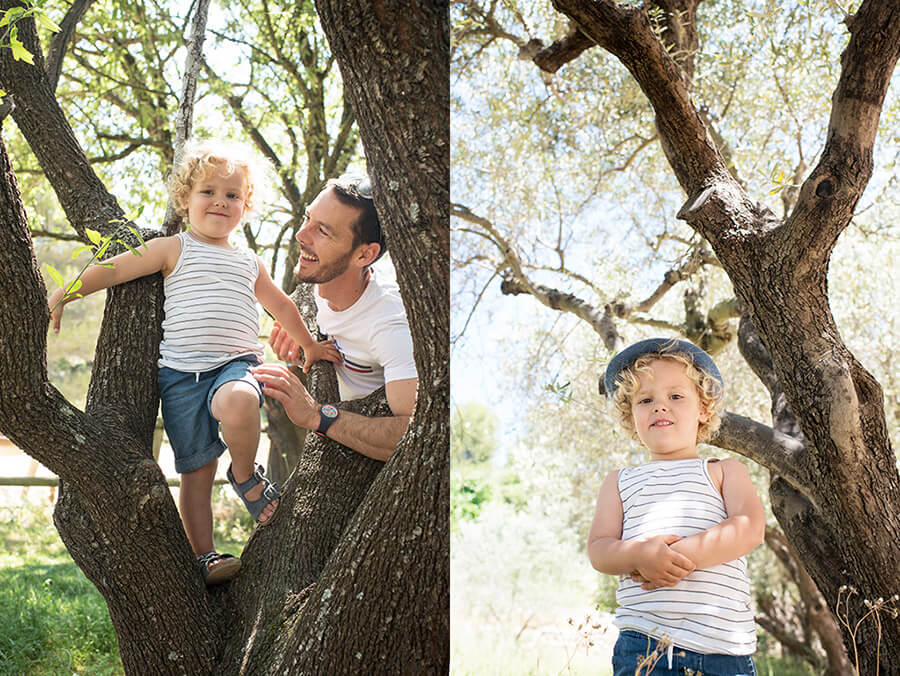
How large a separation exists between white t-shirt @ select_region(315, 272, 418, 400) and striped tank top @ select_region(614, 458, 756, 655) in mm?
785

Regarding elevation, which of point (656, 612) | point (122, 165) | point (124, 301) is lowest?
point (656, 612)

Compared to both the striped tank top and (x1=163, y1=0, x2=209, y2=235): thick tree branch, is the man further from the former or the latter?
the striped tank top

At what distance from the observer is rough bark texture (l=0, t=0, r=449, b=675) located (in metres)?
2.01

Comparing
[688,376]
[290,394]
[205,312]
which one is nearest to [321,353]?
[290,394]

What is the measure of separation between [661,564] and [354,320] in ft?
4.08

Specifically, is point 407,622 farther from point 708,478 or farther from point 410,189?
point 410,189

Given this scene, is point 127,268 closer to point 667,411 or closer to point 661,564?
point 667,411

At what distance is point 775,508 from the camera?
2729 millimetres

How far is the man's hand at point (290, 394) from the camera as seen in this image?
2.29m

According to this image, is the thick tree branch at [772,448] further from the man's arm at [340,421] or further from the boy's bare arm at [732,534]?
the man's arm at [340,421]

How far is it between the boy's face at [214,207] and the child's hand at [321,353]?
0.41 m

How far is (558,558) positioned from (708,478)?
16.7 ft

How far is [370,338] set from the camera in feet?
8.27

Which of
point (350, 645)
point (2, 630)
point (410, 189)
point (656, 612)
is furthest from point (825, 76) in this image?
point (2, 630)
